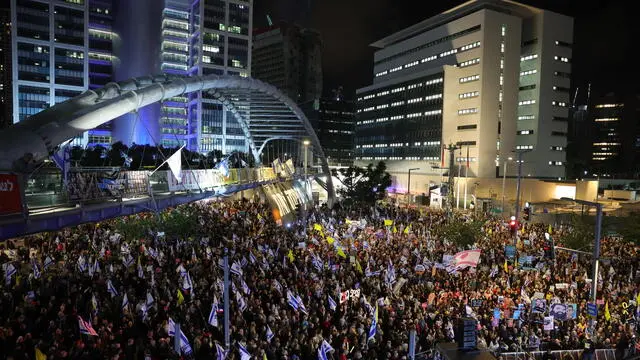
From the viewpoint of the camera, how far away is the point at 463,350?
8438 millimetres

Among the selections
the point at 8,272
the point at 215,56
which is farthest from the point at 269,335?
the point at 215,56

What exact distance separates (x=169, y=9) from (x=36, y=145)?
110 metres

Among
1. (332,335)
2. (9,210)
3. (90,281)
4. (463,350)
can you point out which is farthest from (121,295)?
(463,350)

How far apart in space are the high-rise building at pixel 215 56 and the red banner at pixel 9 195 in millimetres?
92217

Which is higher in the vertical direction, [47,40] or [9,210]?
[47,40]

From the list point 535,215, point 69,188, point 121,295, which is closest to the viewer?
point 69,188

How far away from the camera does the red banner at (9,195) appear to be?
9164 millimetres

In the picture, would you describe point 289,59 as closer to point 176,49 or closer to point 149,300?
point 176,49

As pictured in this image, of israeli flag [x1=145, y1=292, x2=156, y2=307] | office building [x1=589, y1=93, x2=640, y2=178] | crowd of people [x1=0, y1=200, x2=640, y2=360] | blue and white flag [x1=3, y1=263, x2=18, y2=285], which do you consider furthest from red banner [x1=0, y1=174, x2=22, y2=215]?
office building [x1=589, y1=93, x2=640, y2=178]

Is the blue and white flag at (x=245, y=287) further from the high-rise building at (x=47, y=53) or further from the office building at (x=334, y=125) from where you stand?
the office building at (x=334, y=125)

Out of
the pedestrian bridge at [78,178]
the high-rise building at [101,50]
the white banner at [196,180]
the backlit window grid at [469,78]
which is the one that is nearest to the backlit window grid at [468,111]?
the backlit window grid at [469,78]

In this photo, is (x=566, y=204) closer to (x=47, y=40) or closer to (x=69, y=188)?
(x=69, y=188)

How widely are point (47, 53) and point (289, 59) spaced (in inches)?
3980

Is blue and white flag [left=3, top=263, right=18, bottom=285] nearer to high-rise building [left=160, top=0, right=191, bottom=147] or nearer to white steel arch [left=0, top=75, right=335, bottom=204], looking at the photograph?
white steel arch [left=0, top=75, right=335, bottom=204]
